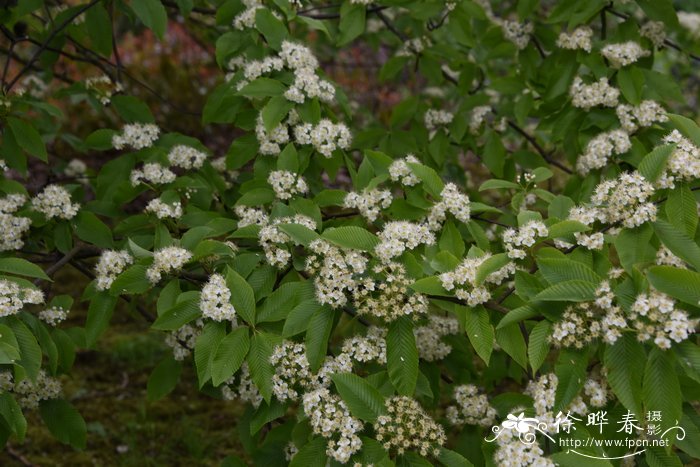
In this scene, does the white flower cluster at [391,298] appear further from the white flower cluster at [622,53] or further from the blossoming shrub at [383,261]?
the white flower cluster at [622,53]

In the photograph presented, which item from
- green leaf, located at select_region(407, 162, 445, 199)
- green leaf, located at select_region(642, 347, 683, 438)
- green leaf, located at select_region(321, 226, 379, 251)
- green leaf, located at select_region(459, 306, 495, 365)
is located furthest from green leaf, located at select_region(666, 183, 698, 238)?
green leaf, located at select_region(321, 226, 379, 251)

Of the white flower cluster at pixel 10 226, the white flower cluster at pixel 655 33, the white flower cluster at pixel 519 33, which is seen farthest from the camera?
the white flower cluster at pixel 519 33

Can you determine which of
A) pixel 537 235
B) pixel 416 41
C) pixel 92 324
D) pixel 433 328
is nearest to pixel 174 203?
pixel 92 324

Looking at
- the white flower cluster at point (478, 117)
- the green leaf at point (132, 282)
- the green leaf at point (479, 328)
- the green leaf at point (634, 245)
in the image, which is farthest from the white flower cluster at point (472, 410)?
the white flower cluster at point (478, 117)

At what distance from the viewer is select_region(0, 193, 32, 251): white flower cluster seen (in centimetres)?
248

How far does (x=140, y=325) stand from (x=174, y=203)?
2.85 metres

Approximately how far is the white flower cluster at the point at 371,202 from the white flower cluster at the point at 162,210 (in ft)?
2.09

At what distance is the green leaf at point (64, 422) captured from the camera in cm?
245

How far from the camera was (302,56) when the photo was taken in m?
2.62

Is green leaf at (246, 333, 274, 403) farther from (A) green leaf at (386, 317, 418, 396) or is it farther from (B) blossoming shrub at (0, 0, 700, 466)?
(A) green leaf at (386, 317, 418, 396)

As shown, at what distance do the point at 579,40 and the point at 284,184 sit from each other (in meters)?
1.40

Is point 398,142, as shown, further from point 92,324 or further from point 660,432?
point 660,432

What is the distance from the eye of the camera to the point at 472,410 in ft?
7.84

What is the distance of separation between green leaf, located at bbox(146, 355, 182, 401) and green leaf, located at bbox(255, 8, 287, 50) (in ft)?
4.04
